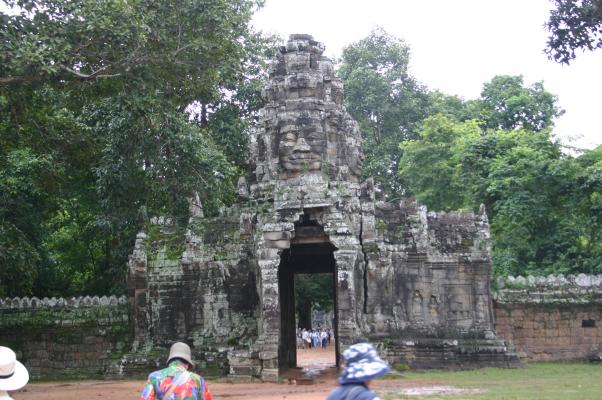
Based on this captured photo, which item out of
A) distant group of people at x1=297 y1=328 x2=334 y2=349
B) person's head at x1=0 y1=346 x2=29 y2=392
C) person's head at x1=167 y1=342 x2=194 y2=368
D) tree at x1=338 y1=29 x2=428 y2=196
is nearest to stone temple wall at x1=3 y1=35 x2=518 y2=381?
person's head at x1=167 y1=342 x2=194 y2=368

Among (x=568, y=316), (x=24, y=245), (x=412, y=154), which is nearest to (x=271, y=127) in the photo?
(x=24, y=245)

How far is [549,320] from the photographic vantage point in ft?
65.7

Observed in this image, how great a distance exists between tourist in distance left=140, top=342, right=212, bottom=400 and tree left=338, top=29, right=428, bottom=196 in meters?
32.0

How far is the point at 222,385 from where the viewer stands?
52.5ft

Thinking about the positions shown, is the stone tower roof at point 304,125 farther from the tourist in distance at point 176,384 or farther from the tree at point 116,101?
the tourist in distance at point 176,384

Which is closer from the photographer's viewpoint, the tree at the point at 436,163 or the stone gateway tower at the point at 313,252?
the stone gateway tower at the point at 313,252

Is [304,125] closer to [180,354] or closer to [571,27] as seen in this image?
[571,27]

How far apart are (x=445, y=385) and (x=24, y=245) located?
11.6m

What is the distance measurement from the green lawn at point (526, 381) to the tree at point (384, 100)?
21270 mm

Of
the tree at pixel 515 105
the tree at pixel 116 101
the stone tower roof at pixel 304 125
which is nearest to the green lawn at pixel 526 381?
the stone tower roof at pixel 304 125

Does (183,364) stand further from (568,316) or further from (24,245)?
(568,316)

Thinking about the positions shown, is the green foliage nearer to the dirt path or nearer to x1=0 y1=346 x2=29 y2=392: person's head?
the dirt path

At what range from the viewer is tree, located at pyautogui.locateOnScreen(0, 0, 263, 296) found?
13.6 meters

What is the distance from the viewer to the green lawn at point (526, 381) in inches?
505
